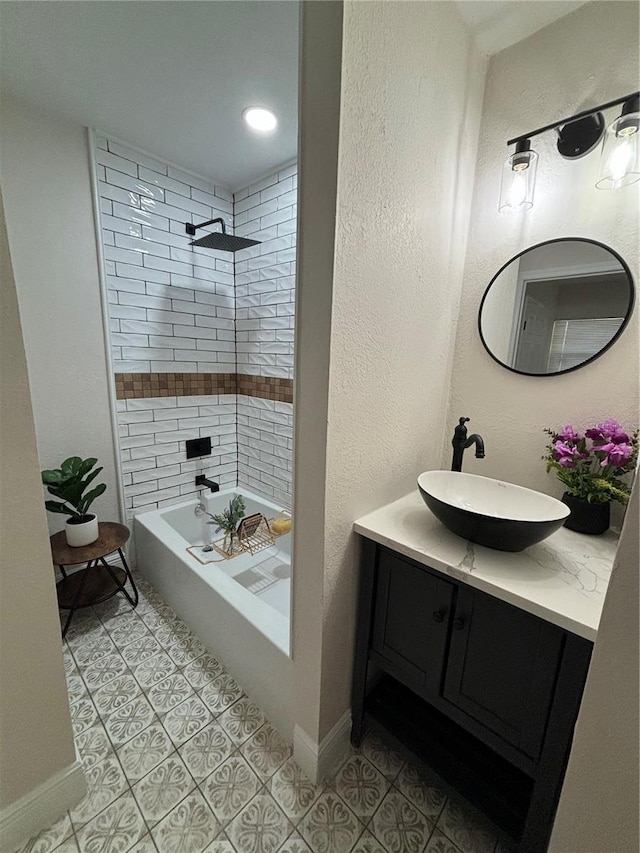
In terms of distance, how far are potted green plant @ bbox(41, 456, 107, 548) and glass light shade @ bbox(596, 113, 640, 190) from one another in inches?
92.2

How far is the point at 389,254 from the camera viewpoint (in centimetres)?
99

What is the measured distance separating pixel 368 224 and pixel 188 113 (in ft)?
4.55

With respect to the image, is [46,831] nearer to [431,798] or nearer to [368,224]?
[431,798]

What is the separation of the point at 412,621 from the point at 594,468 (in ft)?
2.56

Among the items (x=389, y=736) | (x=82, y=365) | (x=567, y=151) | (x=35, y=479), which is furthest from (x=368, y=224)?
(x=82, y=365)

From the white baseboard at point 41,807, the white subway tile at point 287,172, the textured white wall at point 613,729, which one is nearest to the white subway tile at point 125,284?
the white subway tile at point 287,172

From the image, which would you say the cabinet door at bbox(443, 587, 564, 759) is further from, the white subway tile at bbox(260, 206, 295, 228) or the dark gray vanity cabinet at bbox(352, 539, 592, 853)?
the white subway tile at bbox(260, 206, 295, 228)

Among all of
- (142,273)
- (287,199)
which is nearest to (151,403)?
(142,273)

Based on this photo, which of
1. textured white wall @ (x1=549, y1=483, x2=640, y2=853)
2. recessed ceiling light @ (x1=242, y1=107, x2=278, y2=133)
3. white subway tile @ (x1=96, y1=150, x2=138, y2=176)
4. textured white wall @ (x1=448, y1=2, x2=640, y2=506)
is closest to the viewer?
textured white wall @ (x1=549, y1=483, x2=640, y2=853)

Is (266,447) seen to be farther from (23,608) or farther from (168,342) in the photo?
(23,608)

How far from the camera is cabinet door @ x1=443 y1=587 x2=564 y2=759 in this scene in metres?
0.79

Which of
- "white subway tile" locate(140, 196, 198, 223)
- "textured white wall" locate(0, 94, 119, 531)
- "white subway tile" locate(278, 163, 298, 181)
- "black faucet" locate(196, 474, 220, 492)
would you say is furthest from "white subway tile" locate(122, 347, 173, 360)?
"white subway tile" locate(278, 163, 298, 181)

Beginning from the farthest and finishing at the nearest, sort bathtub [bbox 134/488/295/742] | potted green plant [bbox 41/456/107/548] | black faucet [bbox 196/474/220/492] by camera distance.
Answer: black faucet [bbox 196/474/220/492], potted green plant [bbox 41/456/107/548], bathtub [bbox 134/488/295/742]

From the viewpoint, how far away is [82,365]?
1867 mm
